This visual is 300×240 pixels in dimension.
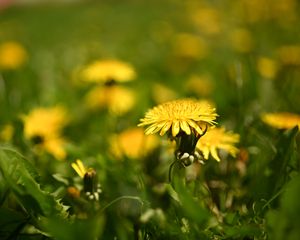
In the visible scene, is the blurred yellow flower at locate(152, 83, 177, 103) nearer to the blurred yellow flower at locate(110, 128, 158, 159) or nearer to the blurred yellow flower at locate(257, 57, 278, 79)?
the blurred yellow flower at locate(110, 128, 158, 159)

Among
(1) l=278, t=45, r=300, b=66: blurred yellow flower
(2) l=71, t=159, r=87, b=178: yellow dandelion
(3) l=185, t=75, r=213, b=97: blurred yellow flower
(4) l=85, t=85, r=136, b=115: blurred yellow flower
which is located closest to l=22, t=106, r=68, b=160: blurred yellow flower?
(4) l=85, t=85, r=136, b=115: blurred yellow flower

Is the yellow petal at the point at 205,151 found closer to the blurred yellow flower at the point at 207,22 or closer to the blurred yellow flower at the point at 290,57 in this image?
the blurred yellow flower at the point at 290,57

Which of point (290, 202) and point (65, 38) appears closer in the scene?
point (290, 202)

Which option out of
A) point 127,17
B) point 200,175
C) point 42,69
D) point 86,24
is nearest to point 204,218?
point 200,175

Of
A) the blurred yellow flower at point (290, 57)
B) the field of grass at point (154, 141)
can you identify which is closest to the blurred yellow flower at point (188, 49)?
the field of grass at point (154, 141)

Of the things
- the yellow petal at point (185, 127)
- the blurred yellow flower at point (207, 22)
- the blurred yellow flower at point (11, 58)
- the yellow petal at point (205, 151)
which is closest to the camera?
the yellow petal at point (185, 127)

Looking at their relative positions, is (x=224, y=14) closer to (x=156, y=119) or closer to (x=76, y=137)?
(x=76, y=137)

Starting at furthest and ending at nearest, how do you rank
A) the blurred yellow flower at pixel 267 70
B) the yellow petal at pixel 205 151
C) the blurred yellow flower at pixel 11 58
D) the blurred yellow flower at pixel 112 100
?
the blurred yellow flower at pixel 11 58 → the blurred yellow flower at pixel 267 70 → the blurred yellow flower at pixel 112 100 → the yellow petal at pixel 205 151
